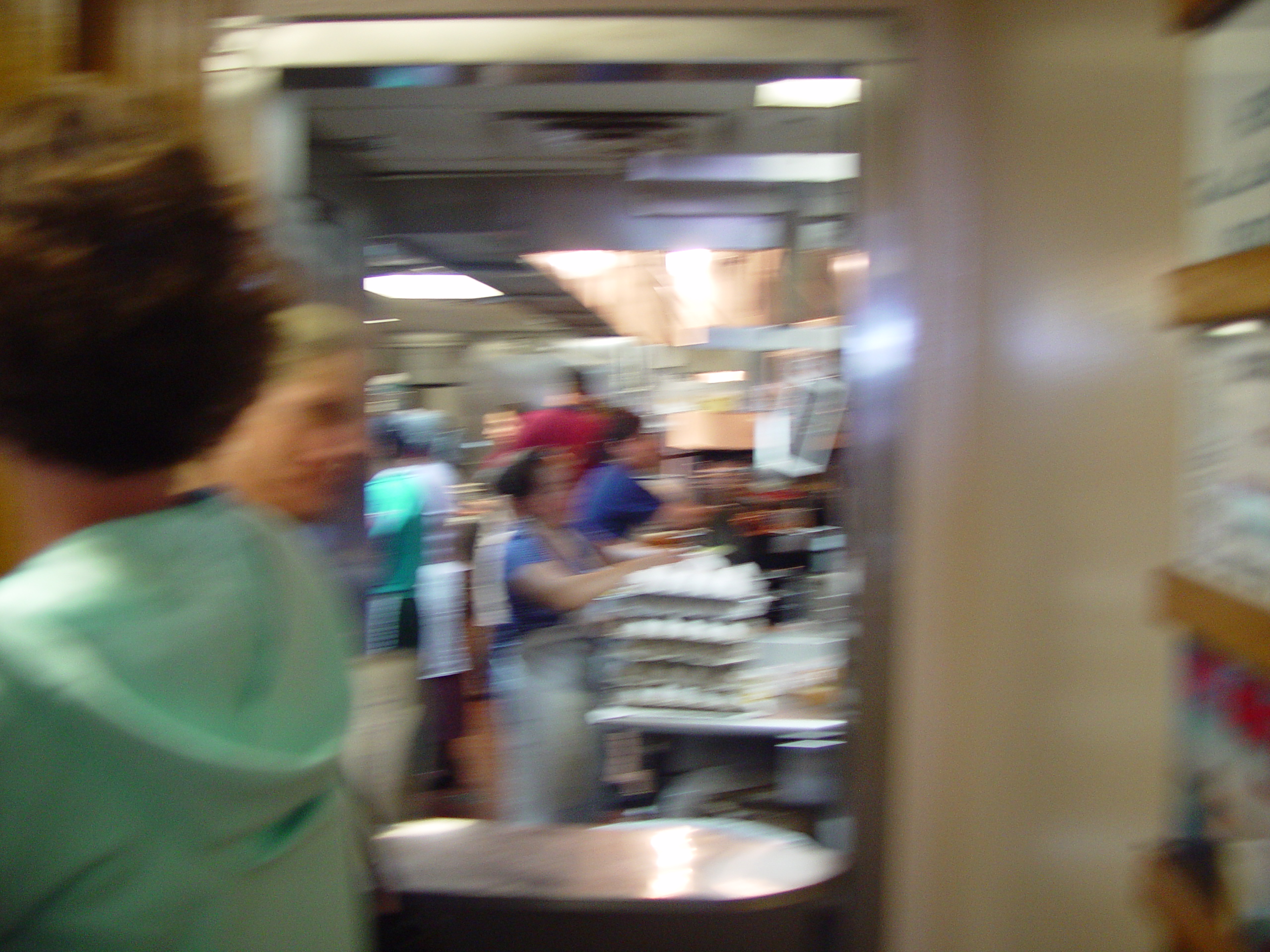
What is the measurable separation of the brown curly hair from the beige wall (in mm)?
906

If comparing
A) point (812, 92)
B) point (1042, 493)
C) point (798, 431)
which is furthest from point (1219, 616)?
point (798, 431)

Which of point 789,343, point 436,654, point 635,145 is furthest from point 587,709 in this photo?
point 635,145

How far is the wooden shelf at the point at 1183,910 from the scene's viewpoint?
648mm

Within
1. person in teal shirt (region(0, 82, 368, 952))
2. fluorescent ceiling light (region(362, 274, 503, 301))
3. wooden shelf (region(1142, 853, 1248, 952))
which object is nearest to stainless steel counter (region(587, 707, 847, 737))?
fluorescent ceiling light (region(362, 274, 503, 301))

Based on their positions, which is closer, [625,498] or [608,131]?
[608,131]

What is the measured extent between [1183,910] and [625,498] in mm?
2068

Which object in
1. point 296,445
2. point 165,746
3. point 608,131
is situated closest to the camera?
point 165,746

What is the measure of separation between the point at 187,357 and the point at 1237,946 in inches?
30.9

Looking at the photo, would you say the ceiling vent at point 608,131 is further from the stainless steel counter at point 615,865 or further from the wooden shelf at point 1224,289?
the wooden shelf at point 1224,289

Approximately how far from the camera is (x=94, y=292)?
0.63 meters

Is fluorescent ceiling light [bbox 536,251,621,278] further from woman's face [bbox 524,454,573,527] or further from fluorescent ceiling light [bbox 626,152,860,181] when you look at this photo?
woman's face [bbox 524,454,573,527]

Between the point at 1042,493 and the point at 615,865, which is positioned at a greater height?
the point at 1042,493

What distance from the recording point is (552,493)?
2.68 meters

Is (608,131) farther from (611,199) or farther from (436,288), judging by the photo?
(436,288)
